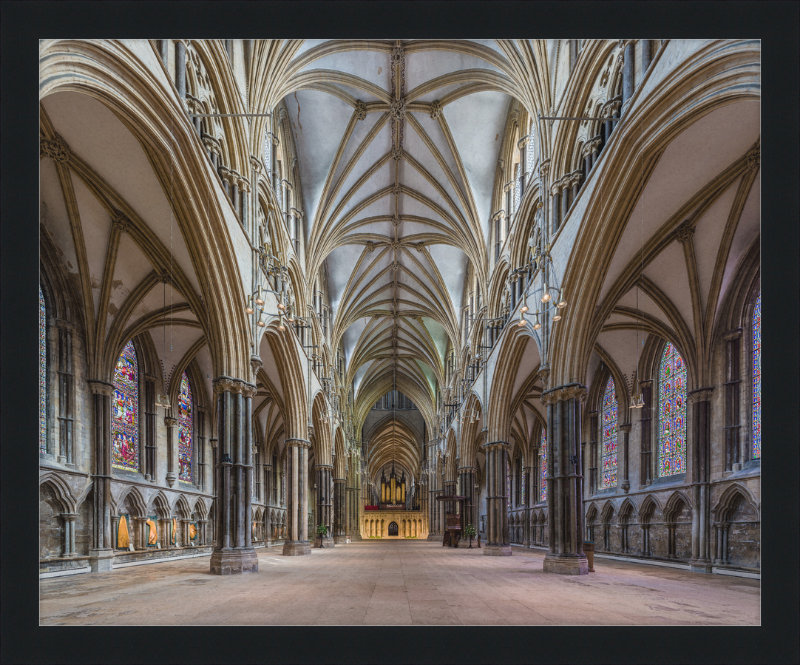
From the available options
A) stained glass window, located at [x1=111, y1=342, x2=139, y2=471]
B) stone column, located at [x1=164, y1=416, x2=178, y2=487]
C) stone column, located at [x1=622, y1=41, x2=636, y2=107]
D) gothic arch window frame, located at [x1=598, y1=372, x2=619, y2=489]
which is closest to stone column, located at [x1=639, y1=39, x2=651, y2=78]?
stone column, located at [x1=622, y1=41, x2=636, y2=107]

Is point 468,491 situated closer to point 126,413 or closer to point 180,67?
point 126,413

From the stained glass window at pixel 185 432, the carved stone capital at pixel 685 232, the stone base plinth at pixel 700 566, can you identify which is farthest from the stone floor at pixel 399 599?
the stained glass window at pixel 185 432

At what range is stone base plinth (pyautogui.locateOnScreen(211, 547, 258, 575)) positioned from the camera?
1450 centimetres

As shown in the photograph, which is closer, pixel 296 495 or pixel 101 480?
pixel 101 480

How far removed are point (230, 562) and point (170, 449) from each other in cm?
1128

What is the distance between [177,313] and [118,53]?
13.7 m

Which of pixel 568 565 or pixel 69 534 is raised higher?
pixel 69 534

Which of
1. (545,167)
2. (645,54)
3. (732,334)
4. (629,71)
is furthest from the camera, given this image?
(732,334)

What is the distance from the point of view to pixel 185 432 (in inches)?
1047

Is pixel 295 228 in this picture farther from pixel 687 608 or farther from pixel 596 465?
pixel 687 608

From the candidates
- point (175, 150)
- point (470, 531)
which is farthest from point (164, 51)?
point (470, 531)

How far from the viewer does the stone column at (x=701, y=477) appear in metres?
17.3

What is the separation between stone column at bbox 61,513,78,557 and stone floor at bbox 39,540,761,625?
1.95 metres

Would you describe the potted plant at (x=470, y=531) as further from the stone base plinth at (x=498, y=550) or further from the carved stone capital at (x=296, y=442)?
the carved stone capital at (x=296, y=442)
